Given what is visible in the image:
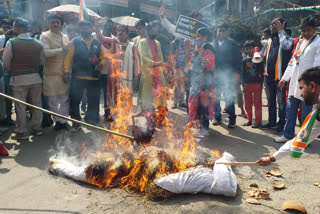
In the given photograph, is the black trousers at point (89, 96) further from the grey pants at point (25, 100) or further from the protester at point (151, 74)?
the protester at point (151, 74)

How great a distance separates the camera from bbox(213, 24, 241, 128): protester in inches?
273

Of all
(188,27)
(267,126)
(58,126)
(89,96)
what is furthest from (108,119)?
(267,126)

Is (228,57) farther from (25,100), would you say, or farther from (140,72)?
(25,100)

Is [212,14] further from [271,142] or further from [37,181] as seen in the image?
[37,181]

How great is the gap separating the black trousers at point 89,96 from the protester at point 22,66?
2.39ft

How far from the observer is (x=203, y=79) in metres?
6.09

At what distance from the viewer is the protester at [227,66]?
6.94m

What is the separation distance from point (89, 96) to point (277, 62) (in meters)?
4.39

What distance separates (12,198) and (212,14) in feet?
45.4

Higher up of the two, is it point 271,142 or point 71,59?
point 71,59

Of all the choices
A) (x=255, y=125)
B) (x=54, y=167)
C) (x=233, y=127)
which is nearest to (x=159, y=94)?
(x=233, y=127)

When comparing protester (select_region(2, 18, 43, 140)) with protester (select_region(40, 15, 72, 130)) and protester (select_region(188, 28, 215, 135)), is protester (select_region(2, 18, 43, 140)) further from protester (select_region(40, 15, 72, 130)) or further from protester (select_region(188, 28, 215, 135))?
protester (select_region(188, 28, 215, 135))

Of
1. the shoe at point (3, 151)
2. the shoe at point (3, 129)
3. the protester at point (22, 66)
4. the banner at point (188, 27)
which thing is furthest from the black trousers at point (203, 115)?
the shoe at point (3, 129)

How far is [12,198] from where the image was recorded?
3.81 meters
